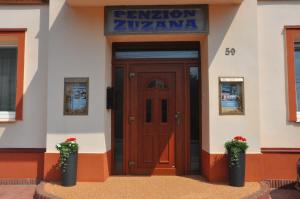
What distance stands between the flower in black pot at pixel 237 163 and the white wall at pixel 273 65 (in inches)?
35.1

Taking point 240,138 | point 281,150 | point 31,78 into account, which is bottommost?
point 281,150

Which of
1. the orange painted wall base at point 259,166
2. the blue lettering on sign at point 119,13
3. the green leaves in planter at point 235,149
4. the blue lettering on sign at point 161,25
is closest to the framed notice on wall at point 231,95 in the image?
the green leaves in planter at point 235,149

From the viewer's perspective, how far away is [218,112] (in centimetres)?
650

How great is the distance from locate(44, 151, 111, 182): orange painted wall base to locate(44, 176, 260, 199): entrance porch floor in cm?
16

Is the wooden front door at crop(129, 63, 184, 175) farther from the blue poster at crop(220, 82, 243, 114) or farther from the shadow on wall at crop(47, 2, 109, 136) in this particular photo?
the blue poster at crop(220, 82, 243, 114)

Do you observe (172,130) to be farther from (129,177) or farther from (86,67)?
(86,67)

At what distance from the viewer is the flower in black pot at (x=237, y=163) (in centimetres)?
602

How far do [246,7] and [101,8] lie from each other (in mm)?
2917

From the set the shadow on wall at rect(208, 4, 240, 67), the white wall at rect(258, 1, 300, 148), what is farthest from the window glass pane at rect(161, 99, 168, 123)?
the white wall at rect(258, 1, 300, 148)

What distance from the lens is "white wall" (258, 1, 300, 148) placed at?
674cm

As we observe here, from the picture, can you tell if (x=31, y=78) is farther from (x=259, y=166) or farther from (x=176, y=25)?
(x=259, y=166)

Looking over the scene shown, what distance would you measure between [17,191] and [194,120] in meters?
3.89

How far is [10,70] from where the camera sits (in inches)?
291

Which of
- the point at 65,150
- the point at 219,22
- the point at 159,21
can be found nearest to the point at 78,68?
the point at 65,150
